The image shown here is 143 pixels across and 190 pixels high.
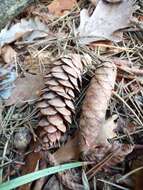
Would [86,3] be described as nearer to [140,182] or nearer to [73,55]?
[73,55]

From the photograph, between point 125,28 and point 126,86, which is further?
point 125,28

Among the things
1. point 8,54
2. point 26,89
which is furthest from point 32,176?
point 8,54

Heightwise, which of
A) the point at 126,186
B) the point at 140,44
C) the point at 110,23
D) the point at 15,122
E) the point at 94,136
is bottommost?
the point at 126,186

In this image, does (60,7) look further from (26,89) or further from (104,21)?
(26,89)

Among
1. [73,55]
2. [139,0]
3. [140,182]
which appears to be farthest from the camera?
[139,0]

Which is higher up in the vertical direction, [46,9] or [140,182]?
[46,9]

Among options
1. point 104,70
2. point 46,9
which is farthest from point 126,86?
point 46,9

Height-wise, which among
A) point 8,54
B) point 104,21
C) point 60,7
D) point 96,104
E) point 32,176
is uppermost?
point 60,7

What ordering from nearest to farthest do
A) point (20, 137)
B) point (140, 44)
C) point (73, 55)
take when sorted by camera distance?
point (20, 137), point (73, 55), point (140, 44)
